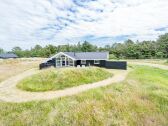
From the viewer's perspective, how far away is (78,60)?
4053 centimetres

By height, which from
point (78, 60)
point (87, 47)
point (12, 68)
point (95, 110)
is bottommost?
point (95, 110)

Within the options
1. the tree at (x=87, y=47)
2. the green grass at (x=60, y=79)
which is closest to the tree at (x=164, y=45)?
the tree at (x=87, y=47)

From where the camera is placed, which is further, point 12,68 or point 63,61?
point 12,68

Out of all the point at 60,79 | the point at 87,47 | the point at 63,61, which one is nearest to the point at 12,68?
the point at 63,61

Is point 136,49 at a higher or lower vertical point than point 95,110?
higher

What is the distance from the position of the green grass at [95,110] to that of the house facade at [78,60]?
19302 mm

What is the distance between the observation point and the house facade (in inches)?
1569

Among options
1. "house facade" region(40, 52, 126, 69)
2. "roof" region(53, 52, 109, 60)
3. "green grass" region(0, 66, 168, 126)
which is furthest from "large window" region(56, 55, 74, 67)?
Answer: "green grass" region(0, 66, 168, 126)

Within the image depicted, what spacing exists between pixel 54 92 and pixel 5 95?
4769 mm

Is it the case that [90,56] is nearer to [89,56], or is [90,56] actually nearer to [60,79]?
[89,56]

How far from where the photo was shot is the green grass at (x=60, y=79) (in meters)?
24.6

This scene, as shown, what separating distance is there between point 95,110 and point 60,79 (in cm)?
1006

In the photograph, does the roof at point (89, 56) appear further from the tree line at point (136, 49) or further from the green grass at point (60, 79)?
the tree line at point (136, 49)

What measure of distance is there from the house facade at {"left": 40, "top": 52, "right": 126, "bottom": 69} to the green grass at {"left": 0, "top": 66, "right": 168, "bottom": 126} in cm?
1930
